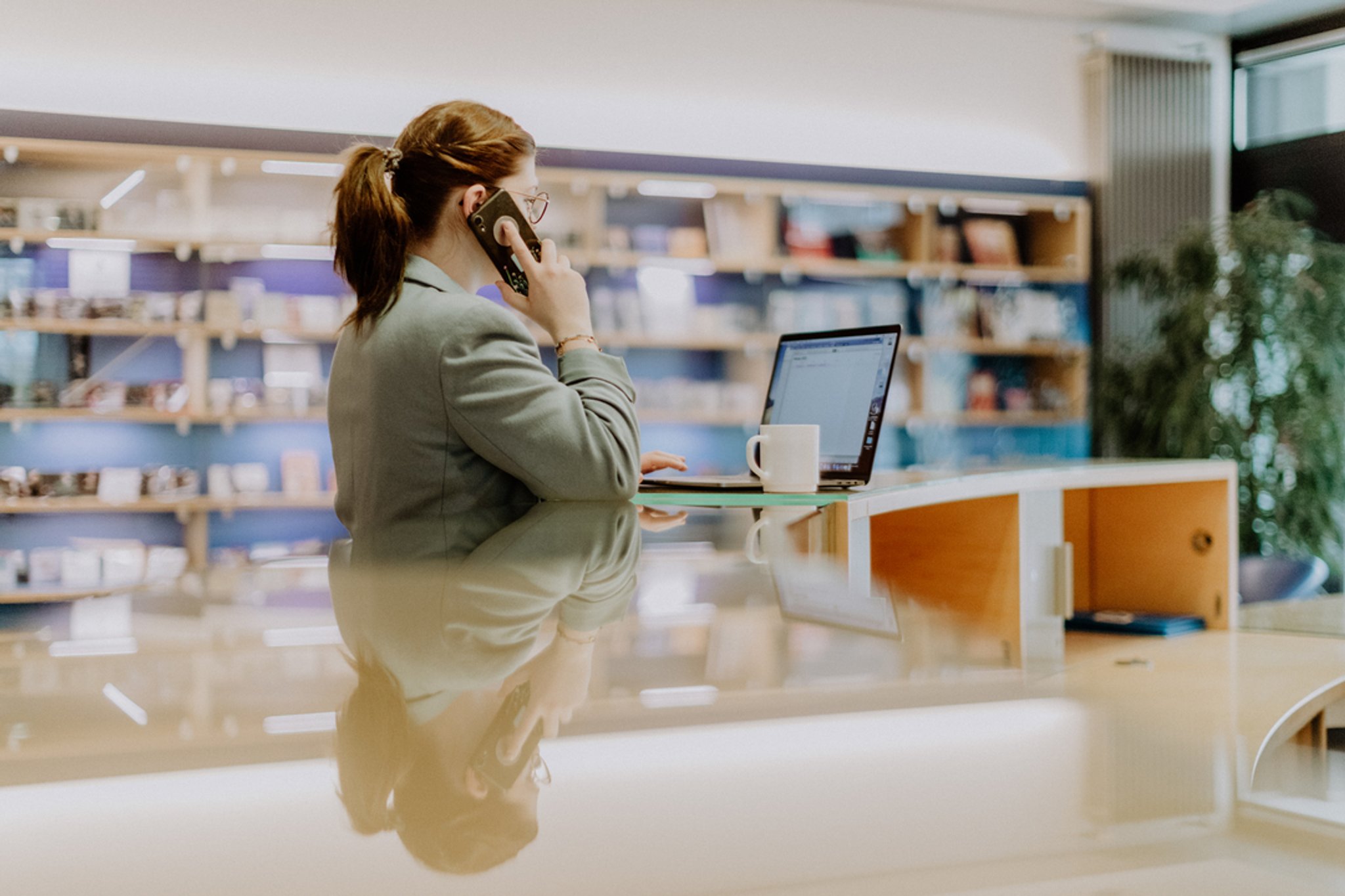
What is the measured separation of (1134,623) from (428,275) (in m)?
2.03

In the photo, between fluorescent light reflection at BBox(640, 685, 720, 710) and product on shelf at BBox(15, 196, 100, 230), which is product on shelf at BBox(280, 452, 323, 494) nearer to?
product on shelf at BBox(15, 196, 100, 230)

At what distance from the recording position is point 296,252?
4.75m

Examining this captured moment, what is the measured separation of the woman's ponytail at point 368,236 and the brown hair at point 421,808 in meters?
1.19

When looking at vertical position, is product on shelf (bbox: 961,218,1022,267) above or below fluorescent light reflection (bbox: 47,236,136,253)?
above

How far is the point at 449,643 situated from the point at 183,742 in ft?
0.39

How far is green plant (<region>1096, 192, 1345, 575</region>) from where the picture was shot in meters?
5.00

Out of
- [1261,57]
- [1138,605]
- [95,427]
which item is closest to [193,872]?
[1138,605]

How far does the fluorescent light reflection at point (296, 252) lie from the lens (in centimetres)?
467

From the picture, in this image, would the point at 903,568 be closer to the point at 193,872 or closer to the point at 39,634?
the point at 39,634

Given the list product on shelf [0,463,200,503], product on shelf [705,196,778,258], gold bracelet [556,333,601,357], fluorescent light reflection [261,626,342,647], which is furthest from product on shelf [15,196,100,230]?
fluorescent light reflection [261,626,342,647]

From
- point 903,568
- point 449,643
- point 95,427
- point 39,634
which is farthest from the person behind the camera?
point 95,427

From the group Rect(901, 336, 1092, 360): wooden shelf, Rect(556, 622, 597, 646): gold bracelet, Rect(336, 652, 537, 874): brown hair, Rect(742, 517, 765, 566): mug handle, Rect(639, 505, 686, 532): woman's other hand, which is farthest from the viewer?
Rect(901, 336, 1092, 360): wooden shelf

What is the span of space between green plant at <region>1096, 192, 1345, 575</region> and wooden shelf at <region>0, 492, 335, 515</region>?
363 centimetres

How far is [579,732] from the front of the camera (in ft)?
1.03
